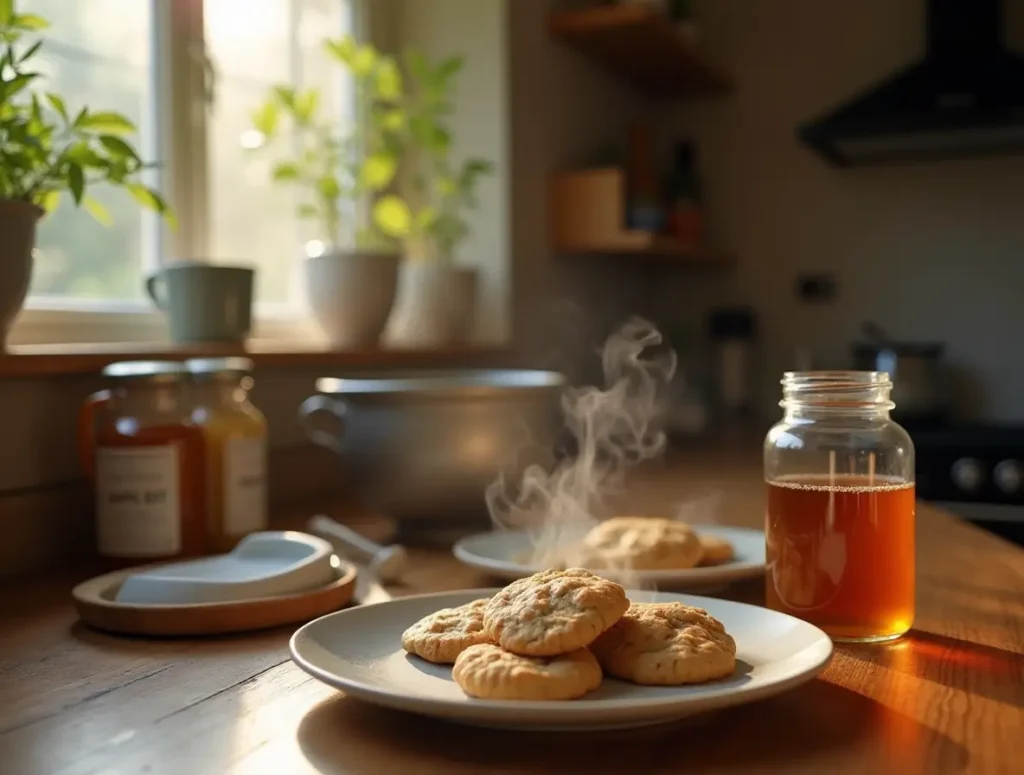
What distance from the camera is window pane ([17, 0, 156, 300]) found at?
1.53m

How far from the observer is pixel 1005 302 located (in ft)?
9.12

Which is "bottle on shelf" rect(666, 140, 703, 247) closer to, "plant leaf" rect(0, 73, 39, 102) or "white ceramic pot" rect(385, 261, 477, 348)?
"white ceramic pot" rect(385, 261, 477, 348)

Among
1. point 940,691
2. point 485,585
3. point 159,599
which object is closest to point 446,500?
point 485,585

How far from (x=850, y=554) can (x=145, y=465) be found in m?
0.72

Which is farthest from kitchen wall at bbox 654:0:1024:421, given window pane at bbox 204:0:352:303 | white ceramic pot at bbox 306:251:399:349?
white ceramic pot at bbox 306:251:399:349

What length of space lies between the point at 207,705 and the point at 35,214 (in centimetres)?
71

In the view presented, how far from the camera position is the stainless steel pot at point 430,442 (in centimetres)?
129

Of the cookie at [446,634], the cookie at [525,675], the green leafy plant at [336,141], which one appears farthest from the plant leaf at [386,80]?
the cookie at [525,675]

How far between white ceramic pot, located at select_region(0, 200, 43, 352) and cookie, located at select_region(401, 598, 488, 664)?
70 cm

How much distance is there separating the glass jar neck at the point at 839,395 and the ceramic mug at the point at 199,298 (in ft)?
3.17

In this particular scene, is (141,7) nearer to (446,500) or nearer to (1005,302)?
(446,500)

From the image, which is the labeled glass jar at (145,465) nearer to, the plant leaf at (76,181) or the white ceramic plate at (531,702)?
the plant leaf at (76,181)

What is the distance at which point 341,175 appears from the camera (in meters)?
2.14

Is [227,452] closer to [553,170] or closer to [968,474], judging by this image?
[553,170]
